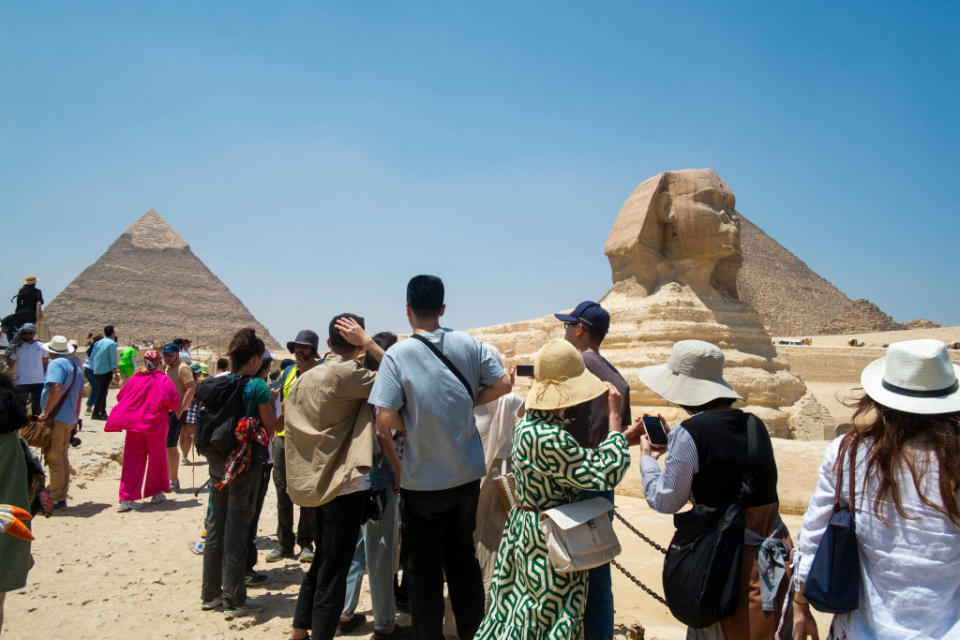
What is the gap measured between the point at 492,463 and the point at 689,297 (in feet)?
18.1

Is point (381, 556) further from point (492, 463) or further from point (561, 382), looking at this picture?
point (561, 382)

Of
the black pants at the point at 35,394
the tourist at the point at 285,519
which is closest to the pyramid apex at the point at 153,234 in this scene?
the black pants at the point at 35,394

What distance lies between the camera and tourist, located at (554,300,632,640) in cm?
224

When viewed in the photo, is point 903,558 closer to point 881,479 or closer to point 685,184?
point 881,479

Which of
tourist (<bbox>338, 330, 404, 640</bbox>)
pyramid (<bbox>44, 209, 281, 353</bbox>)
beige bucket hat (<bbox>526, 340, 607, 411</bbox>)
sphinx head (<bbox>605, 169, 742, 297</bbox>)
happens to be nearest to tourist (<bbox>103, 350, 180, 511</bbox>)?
tourist (<bbox>338, 330, 404, 640</bbox>)

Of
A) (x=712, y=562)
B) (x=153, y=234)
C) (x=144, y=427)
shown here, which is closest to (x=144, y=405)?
(x=144, y=427)

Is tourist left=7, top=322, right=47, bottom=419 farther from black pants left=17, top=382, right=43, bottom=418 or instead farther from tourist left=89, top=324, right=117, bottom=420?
tourist left=89, top=324, right=117, bottom=420

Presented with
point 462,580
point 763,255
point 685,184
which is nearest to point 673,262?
point 685,184

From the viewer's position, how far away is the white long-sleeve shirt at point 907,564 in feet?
4.65

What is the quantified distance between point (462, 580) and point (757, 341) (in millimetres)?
6830

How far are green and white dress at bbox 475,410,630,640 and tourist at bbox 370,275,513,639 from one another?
0.35 metres

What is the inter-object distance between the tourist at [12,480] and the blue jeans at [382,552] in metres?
1.22

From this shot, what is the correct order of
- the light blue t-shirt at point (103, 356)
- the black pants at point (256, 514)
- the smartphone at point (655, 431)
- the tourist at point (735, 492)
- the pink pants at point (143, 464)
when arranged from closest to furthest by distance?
the tourist at point (735, 492)
the smartphone at point (655, 431)
the black pants at point (256, 514)
the pink pants at point (143, 464)
the light blue t-shirt at point (103, 356)

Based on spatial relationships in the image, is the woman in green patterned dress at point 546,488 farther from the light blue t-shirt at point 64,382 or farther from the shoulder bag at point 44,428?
the light blue t-shirt at point 64,382
